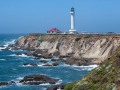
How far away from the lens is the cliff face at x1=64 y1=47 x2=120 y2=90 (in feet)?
79.7

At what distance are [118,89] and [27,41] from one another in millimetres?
116044

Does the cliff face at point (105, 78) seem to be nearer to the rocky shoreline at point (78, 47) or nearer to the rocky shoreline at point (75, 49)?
the rocky shoreline at point (75, 49)

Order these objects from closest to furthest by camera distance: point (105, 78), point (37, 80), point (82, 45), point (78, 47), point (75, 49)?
point (105, 78) → point (37, 80) → point (82, 45) → point (78, 47) → point (75, 49)

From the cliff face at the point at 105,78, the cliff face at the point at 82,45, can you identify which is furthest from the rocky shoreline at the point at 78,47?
the cliff face at the point at 105,78

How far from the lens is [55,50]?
105 meters

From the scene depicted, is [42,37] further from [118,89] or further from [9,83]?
[118,89]

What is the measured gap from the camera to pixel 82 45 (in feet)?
314

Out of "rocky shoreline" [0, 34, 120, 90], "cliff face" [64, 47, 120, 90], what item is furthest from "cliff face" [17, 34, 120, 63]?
"cliff face" [64, 47, 120, 90]

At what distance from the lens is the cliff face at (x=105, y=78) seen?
24297mm

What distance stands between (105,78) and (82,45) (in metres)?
70.4

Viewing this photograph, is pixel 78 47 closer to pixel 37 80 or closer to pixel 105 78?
pixel 37 80

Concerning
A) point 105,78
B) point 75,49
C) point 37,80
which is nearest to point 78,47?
point 75,49

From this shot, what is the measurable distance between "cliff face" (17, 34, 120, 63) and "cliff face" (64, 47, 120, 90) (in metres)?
51.8

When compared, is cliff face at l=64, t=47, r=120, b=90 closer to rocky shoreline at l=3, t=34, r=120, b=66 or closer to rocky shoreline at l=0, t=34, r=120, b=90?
rocky shoreline at l=0, t=34, r=120, b=90
